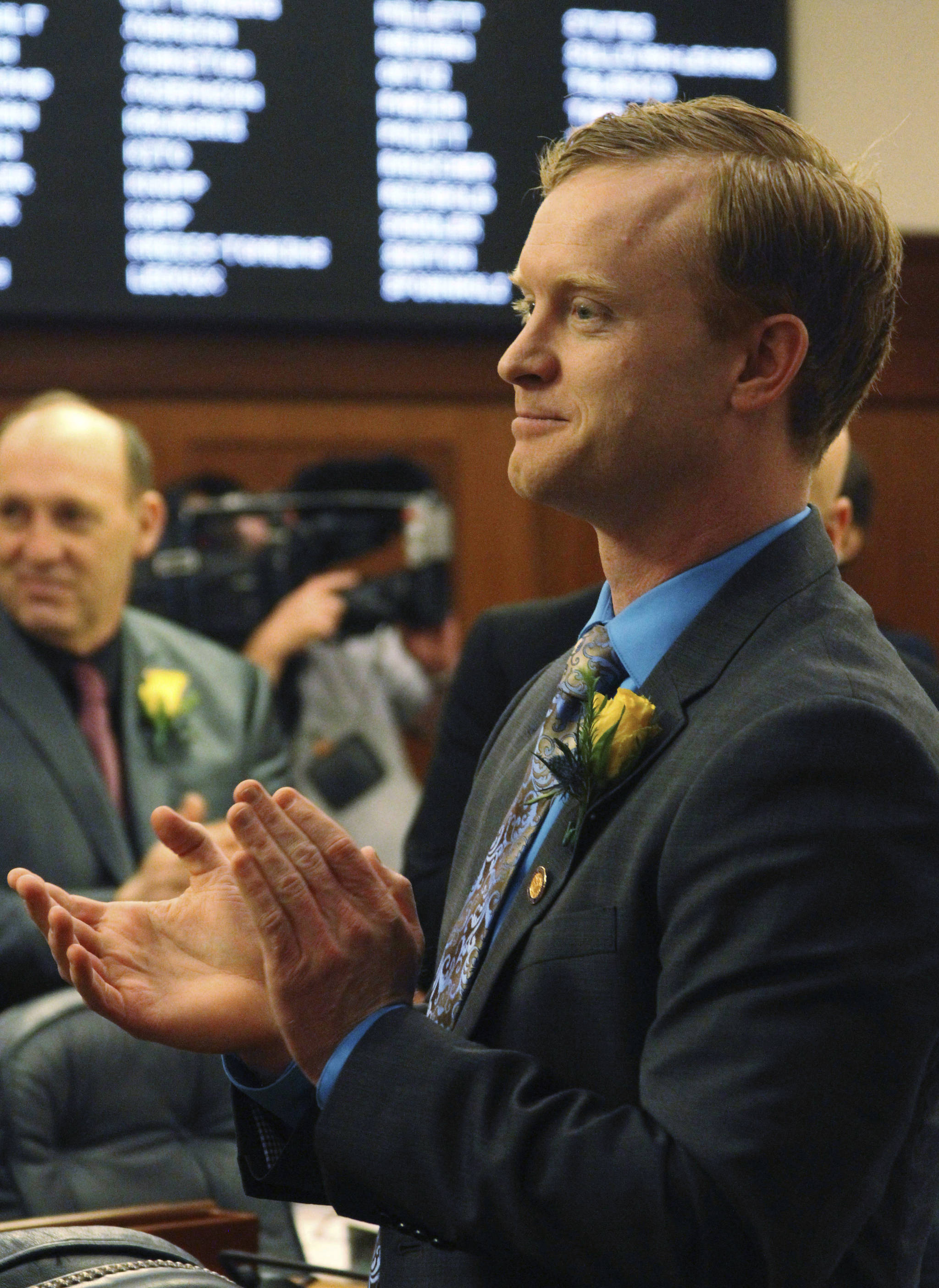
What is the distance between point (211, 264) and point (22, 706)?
145 centimetres

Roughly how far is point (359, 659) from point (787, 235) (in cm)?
271

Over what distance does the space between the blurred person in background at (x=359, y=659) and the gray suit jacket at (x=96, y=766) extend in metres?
0.35

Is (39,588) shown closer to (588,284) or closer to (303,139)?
(303,139)

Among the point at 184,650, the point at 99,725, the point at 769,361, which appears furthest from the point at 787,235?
the point at 184,650

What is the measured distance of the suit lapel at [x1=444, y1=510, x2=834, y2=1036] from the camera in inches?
46.5

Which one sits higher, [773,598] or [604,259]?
[604,259]

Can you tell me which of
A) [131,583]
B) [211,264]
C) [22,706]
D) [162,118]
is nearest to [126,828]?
[22,706]

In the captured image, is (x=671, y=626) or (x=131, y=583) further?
(x=131, y=583)

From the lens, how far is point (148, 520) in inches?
134

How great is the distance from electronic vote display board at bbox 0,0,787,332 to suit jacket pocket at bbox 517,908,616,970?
3106 millimetres

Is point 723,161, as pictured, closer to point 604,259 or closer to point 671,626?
point 604,259

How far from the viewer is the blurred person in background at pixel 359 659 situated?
3676 millimetres

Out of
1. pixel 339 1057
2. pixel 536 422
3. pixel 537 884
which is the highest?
pixel 536 422

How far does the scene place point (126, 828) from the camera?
10.1ft
